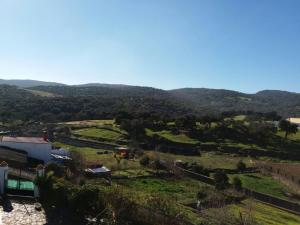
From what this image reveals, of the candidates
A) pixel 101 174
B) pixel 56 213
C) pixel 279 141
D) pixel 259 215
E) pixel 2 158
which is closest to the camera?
pixel 56 213

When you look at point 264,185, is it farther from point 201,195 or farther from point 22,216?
point 22,216

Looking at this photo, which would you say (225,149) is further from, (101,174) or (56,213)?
(56,213)

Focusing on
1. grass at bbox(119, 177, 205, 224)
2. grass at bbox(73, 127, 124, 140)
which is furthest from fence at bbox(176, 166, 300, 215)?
grass at bbox(73, 127, 124, 140)

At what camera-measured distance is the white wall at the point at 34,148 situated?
29547mm

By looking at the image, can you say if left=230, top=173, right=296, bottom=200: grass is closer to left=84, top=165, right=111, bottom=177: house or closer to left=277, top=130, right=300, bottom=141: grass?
left=84, top=165, right=111, bottom=177: house

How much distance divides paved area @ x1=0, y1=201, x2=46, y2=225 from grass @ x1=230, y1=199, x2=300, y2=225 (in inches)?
546

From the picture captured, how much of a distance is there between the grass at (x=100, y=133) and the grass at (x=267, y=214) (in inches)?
1479

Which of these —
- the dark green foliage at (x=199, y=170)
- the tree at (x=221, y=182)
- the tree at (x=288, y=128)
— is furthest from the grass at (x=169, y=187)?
the tree at (x=288, y=128)

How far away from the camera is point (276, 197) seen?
3619cm

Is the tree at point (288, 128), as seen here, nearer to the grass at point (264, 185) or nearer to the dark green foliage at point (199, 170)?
the grass at point (264, 185)

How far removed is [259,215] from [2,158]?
16890 mm

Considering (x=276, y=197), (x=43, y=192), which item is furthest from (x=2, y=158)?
(x=276, y=197)

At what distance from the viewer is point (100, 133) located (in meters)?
71.0

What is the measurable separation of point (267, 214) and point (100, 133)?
146ft
